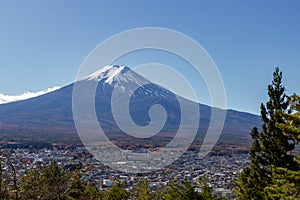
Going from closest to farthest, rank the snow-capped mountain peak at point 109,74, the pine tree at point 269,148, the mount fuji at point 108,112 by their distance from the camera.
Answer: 1. the pine tree at point 269,148
2. the mount fuji at point 108,112
3. the snow-capped mountain peak at point 109,74

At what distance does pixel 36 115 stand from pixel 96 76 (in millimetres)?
38651

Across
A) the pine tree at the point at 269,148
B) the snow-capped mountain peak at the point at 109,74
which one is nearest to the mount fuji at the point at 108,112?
the snow-capped mountain peak at the point at 109,74

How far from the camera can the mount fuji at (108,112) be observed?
3187 inches

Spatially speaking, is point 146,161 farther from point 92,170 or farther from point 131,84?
point 131,84

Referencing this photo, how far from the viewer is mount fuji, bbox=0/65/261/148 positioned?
81.0 m

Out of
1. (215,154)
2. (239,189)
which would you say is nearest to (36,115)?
(215,154)

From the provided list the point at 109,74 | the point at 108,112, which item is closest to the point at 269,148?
the point at 108,112

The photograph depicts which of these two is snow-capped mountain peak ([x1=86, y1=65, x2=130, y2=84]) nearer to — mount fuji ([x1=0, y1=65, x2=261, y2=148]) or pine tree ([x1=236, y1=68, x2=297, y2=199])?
mount fuji ([x1=0, y1=65, x2=261, y2=148])

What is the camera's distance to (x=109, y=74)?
13562 centimetres

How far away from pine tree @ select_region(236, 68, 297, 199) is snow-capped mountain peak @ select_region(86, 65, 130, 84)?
A: 378 ft

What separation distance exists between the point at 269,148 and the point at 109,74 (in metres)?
127

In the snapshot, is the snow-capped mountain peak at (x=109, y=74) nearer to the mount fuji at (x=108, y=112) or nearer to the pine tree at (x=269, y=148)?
the mount fuji at (x=108, y=112)

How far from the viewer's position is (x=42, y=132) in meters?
70.8

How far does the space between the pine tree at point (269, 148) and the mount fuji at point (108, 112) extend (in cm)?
6360
